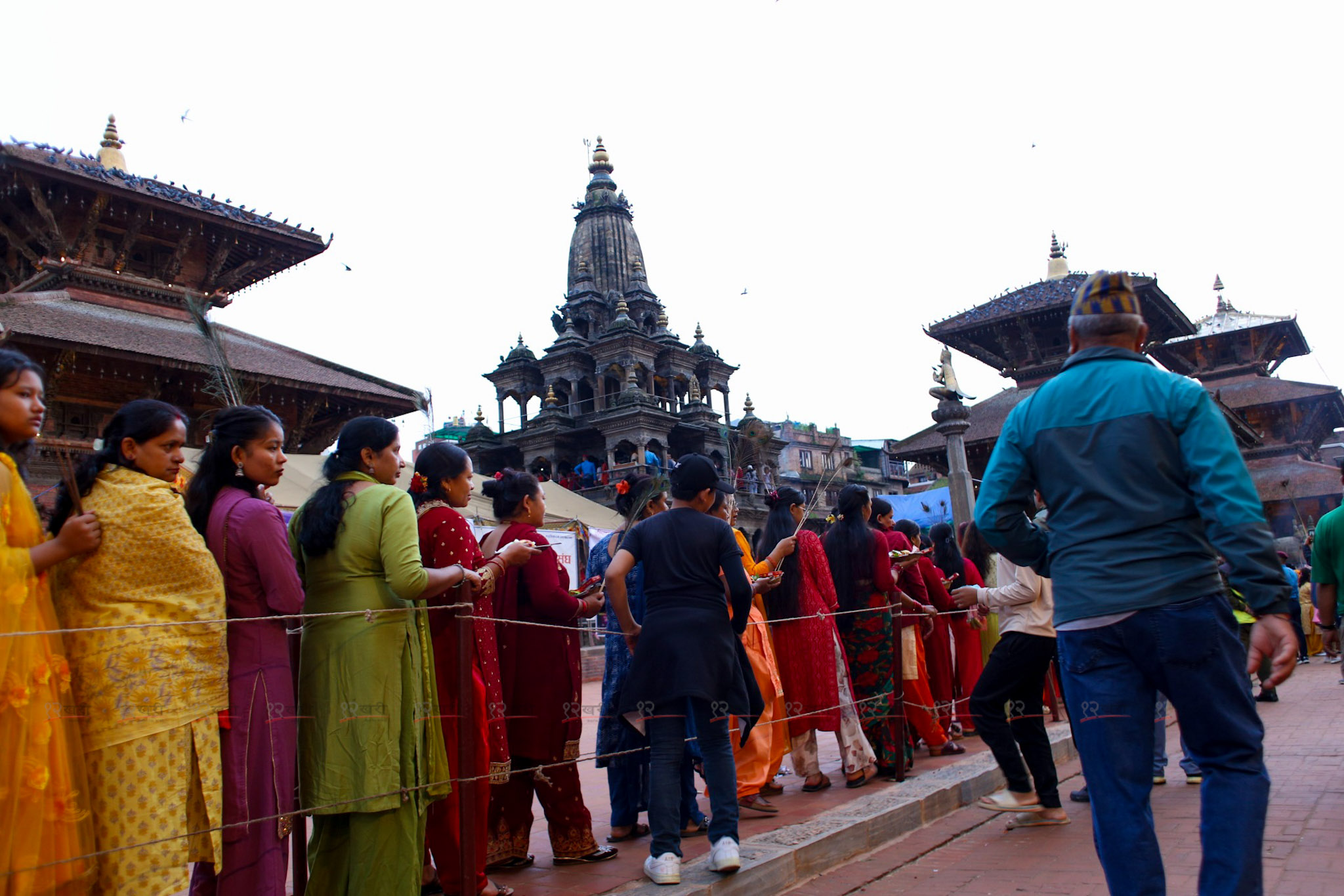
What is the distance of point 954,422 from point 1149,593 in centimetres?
1226

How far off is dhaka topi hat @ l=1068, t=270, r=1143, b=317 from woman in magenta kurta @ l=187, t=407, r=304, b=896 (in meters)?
2.45

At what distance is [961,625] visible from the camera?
7062 mm

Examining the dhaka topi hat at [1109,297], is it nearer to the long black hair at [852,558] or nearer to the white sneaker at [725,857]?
the white sneaker at [725,857]

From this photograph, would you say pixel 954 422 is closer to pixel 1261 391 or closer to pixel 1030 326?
pixel 1030 326

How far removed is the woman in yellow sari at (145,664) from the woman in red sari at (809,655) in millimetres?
3032

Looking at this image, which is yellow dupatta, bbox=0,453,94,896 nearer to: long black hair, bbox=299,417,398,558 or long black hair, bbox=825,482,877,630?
long black hair, bbox=299,417,398,558

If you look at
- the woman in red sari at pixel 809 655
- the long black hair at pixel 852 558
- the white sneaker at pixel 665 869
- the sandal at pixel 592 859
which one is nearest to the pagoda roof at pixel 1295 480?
the long black hair at pixel 852 558

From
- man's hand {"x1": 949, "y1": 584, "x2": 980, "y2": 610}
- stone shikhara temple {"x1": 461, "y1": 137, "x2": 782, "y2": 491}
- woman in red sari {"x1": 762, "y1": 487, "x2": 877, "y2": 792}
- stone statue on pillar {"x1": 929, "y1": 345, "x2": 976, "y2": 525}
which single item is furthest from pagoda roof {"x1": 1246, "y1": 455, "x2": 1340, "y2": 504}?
man's hand {"x1": 949, "y1": 584, "x2": 980, "y2": 610}

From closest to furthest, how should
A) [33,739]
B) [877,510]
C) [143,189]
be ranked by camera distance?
[33,739]
[877,510]
[143,189]

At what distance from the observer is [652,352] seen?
113ft

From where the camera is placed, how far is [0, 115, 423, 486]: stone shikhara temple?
44.8 ft

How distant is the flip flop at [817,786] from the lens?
16.7 ft

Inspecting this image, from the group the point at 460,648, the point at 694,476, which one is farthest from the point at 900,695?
the point at 460,648

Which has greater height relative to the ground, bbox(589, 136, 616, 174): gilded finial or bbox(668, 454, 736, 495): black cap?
bbox(589, 136, 616, 174): gilded finial
